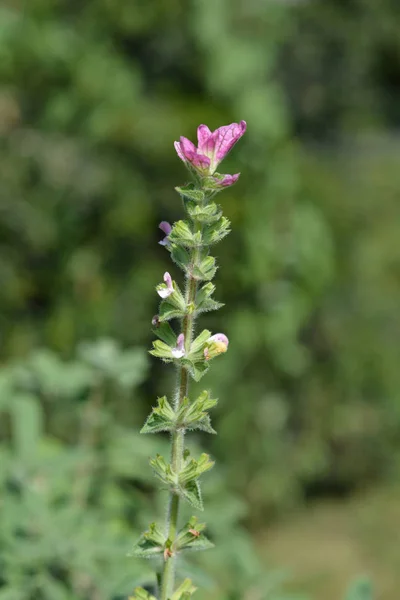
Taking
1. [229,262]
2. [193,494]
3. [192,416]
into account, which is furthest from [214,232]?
[229,262]

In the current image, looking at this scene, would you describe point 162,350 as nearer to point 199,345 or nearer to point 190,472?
point 199,345

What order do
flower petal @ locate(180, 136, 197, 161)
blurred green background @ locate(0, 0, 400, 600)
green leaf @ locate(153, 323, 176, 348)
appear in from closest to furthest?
1. flower petal @ locate(180, 136, 197, 161)
2. green leaf @ locate(153, 323, 176, 348)
3. blurred green background @ locate(0, 0, 400, 600)

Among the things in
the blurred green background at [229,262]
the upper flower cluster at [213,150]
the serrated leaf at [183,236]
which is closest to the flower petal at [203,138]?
the upper flower cluster at [213,150]

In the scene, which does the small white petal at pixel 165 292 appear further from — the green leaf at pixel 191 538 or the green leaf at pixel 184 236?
the green leaf at pixel 191 538

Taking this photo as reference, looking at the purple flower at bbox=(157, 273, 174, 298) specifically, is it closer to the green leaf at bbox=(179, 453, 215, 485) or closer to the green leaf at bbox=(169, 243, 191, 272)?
the green leaf at bbox=(169, 243, 191, 272)

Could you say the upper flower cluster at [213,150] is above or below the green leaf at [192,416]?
above

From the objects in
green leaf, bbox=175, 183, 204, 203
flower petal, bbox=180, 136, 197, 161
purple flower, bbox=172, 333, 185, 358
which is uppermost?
flower petal, bbox=180, 136, 197, 161

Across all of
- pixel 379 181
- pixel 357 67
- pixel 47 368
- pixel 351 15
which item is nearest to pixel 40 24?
pixel 47 368

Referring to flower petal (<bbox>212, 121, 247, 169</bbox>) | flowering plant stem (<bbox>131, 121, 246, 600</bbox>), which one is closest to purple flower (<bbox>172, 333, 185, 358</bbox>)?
flowering plant stem (<bbox>131, 121, 246, 600</bbox>)
